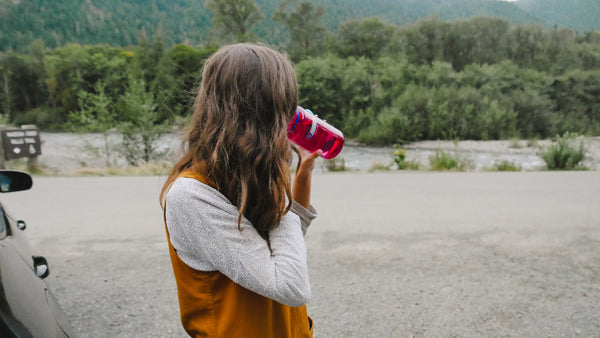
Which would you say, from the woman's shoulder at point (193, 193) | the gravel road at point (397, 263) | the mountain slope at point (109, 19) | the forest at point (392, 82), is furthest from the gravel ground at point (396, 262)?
the mountain slope at point (109, 19)

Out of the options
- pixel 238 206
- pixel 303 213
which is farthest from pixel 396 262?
pixel 238 206

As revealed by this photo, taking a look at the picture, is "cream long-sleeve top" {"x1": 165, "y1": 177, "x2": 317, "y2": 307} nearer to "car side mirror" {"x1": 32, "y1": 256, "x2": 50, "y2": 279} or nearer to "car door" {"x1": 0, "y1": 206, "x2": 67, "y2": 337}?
"car door" {"x1": 0, "y1": 206, "x2": 67, "y2": 337}

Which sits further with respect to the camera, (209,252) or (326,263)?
(326,263)

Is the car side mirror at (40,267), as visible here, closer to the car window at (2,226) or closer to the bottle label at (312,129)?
the car window at (2,226)

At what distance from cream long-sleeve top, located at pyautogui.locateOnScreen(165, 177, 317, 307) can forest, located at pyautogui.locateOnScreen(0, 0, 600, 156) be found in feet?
47.7

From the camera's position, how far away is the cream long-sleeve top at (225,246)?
106 centimetres

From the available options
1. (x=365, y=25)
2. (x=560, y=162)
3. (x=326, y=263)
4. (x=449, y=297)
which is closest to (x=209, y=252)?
(x=449, y=297)

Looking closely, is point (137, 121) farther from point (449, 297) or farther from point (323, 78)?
point (323, 78)

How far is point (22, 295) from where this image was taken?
4.29 feet

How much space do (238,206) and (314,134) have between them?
65 centimetres

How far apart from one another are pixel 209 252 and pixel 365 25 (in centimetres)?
6332

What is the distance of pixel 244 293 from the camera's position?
3.69 feet

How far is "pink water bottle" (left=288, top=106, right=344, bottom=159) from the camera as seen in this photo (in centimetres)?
163

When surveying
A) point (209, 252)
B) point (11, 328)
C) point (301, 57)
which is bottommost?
point (301, 57)
